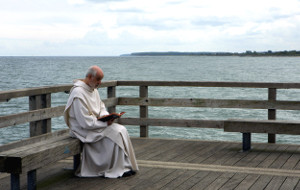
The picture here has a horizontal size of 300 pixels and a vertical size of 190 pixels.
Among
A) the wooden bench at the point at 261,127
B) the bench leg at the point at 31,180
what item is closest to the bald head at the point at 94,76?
the bench leg at the point at 31,180

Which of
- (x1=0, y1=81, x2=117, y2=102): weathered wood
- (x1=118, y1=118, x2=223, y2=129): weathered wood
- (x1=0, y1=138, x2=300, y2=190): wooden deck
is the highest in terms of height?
(x1=0, y1=81, x2=117, y2=102): weathered wood

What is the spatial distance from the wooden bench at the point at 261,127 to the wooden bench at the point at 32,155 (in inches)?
91.0

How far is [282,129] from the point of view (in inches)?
256

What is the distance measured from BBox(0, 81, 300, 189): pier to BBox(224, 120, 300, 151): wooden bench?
56 millimetres

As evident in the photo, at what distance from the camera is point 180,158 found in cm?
618

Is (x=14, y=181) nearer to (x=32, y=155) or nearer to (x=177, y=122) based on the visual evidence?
(x=32, y=155)

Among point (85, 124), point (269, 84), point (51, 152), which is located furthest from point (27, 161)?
point (269, 84)

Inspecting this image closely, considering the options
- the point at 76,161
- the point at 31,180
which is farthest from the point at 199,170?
the point at 31,180

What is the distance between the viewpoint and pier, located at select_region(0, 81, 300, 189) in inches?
194

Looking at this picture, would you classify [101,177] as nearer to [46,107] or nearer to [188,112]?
[46,107]

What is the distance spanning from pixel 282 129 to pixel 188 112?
1816 cm

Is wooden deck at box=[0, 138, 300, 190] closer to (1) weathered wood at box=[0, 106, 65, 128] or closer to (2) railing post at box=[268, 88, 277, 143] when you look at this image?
(2) railing post at box=[268, 88, 277, 143]

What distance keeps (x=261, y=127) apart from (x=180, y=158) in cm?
125

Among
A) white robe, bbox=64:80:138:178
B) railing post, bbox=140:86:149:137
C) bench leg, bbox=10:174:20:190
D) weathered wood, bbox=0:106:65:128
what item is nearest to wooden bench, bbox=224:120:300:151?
railing post, bbox=140:86:149:137
